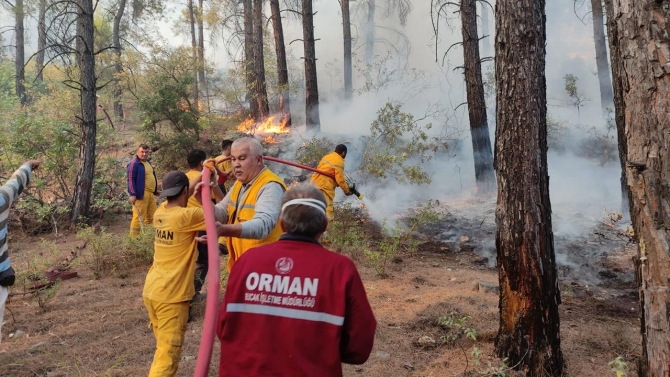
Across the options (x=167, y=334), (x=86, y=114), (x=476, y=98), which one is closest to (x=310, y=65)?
(x=476, y=98)

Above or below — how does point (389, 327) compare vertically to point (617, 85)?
below

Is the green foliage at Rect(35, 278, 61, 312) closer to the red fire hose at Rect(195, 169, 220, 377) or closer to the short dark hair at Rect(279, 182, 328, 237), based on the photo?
the red fire hose at Rect(195, 169, 220, 377)

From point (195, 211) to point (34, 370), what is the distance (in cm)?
213

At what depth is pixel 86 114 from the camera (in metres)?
9.15

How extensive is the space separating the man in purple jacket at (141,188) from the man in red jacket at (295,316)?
6.18 m

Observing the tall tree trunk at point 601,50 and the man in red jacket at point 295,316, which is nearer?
the man in red jacket at point 295,316

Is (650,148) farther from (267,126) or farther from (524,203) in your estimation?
(267,126)

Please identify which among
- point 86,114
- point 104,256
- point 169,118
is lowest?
point 104,256

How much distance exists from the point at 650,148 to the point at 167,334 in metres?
3.15

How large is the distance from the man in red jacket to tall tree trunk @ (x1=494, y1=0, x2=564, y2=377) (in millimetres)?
2128

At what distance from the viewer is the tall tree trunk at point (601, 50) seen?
1331 centimetres

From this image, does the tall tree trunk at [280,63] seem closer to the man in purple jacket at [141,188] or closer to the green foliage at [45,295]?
the man in purple jacket at [141,188]

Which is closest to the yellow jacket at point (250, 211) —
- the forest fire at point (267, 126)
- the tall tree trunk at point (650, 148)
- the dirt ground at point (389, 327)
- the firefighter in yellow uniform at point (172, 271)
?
the firefighter in yellow uniform at point (172, 271)

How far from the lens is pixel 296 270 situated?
67.8 inches
